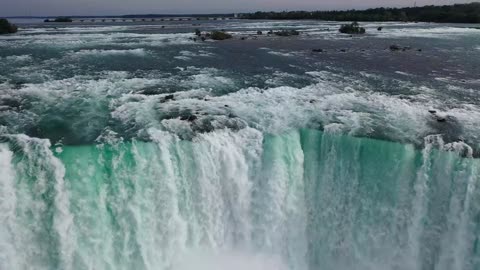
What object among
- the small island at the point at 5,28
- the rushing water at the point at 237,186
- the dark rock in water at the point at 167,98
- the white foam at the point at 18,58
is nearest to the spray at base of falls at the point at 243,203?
the rushing water at the point at 237,186

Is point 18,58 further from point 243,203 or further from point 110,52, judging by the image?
point 243,203

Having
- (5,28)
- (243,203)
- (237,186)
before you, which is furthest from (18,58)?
(5,28)

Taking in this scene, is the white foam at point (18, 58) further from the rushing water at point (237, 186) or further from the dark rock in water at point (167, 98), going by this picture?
the dark rock in water at point (167, 98)

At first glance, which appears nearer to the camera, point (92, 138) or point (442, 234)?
point (442, 234)

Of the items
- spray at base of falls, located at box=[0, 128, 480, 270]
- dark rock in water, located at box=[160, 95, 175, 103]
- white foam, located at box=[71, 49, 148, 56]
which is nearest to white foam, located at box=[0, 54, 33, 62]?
white foam, located at box=[71, 49, 148, 56]

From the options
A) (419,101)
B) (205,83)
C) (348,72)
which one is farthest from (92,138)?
(348,72)

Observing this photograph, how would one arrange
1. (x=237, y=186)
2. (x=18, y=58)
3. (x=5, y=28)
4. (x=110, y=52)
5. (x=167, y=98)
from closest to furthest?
(x=237, y=186), (x=167, y=98), (x=18, y=58), (x=110, y=52), (x=5, y=28)

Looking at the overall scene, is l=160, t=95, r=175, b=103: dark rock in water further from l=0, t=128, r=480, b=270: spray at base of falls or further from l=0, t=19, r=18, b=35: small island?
l=0, t=19, r=18, b=35: small island

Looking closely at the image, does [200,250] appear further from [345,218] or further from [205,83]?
[205,83]
